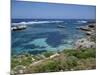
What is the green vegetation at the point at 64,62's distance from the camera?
1.93 meters

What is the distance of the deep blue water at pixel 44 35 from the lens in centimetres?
191

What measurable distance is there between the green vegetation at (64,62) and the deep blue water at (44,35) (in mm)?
84

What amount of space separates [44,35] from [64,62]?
38 centimetres

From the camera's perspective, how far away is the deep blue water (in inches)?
75.2

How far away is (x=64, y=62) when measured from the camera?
2059 mm

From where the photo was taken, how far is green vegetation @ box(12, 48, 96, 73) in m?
1.93

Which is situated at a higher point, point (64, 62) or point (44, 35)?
point (44, 35)

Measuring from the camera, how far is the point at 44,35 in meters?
2.00

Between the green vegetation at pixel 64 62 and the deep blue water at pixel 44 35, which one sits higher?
the deep blue water at pixel 44 35

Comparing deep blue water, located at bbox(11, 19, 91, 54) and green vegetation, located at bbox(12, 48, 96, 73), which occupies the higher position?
deep blue water, located at bbox(11, 19, 91, 54)

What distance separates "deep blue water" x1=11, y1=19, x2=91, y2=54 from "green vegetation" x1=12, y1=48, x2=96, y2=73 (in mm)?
84

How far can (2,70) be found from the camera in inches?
72.6
